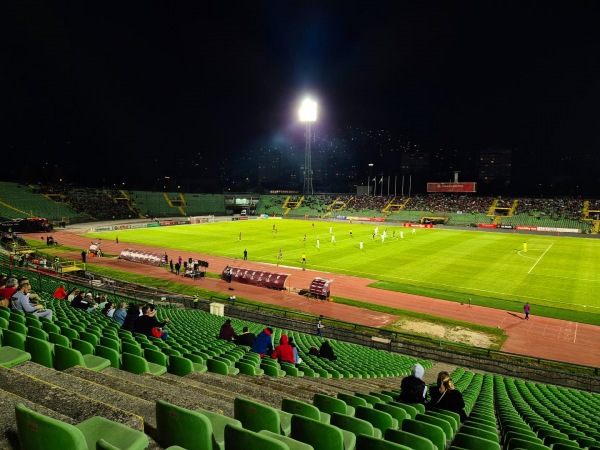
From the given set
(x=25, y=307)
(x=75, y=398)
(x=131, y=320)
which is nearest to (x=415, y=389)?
(x=75, y=398)

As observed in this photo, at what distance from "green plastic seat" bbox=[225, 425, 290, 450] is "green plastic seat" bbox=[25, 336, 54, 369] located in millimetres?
3881

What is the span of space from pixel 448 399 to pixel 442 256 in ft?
141

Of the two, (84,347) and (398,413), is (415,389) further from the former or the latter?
(84,347)

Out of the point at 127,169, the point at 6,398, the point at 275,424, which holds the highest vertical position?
the point at 127,169

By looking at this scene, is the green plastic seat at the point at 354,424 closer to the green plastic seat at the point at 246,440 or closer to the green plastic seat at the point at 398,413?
the green plastic seat at the point at 246,440

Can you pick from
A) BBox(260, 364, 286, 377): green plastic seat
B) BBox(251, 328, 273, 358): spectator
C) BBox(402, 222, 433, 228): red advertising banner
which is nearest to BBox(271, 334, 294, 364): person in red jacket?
BBox(251, 328, 273, 358): spectator

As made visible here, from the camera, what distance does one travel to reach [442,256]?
46.8 meters

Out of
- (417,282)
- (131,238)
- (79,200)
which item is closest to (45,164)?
(79,200)

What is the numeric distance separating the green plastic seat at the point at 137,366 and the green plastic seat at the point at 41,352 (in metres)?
1.04

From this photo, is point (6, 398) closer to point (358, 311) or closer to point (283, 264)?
point (358, 311)

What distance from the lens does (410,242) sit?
57.8 metres

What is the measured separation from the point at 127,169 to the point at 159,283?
142378mm

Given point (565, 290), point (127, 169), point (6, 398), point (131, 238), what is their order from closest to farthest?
point (6, 398)
point (565, 290)
point (131, 238)
point (127, 169)

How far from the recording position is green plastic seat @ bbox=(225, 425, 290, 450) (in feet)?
7.77
